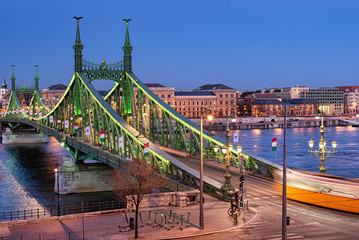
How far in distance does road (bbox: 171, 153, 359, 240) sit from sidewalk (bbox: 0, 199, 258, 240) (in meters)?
1.02

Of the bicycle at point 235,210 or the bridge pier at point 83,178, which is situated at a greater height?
the bicycle at point 235,210

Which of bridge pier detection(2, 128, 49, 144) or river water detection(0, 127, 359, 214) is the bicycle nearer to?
river water detection(0, 127, 359, 214)

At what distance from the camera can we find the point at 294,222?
29.5m

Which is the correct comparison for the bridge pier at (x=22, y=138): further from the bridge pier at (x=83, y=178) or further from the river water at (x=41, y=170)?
the bridge pier at (x=83, y=178)

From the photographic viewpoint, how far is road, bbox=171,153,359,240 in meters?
26.8

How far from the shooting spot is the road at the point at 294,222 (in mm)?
26828

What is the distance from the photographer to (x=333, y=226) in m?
28.5

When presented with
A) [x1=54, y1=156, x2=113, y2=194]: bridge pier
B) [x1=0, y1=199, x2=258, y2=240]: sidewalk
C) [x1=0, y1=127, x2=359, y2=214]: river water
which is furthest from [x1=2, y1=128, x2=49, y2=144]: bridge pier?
[x1=0, y1=199, x2=258, y2=240]: sidewalk

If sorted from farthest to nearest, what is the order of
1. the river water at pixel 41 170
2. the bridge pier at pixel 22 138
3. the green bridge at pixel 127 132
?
1. the bridge pier at pixel 22 138
2. the river water at pixel 41 170
3. the green bridge at pixel 127 132

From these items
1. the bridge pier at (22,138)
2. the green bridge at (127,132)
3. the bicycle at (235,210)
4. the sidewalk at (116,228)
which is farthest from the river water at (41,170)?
the sidewalk at (116,228)

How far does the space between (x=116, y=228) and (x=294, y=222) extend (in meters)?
10.7

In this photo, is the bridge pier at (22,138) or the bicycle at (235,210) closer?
the bicycle at (235,210)

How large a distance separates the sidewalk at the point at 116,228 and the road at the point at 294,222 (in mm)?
1018

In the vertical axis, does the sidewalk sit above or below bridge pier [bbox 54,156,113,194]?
above
